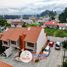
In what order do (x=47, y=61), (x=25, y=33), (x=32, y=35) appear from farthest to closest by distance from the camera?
(x=25, y=33) → (x=32, y=35) → (x=47, y=61)

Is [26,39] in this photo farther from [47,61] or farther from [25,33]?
[47,61]

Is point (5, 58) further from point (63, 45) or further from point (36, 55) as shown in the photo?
point (63, 45)

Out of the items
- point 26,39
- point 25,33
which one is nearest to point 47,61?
point 26,39

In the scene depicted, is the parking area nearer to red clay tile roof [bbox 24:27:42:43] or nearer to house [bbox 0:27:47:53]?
house [bbox 0:27:47:53]

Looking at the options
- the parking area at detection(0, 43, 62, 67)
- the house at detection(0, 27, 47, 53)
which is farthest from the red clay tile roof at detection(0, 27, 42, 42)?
the parking area at detection(0, 43, 62, 67)

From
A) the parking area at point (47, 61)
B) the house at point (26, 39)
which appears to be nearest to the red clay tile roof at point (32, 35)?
the house at point (26, 39)

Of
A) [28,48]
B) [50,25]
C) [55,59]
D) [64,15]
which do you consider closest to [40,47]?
[28,48]

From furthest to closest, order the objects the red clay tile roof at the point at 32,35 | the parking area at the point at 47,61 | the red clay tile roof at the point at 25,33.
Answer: the red clay tile roof at the point at 25,33 → the red clay tile roof at the point at 32,35 → the parking area at the point at 47,61

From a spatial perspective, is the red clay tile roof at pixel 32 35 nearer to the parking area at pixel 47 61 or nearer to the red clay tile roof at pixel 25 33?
the red clay tile roof at pixel 25 33

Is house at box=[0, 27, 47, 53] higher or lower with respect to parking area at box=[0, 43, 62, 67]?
higher
